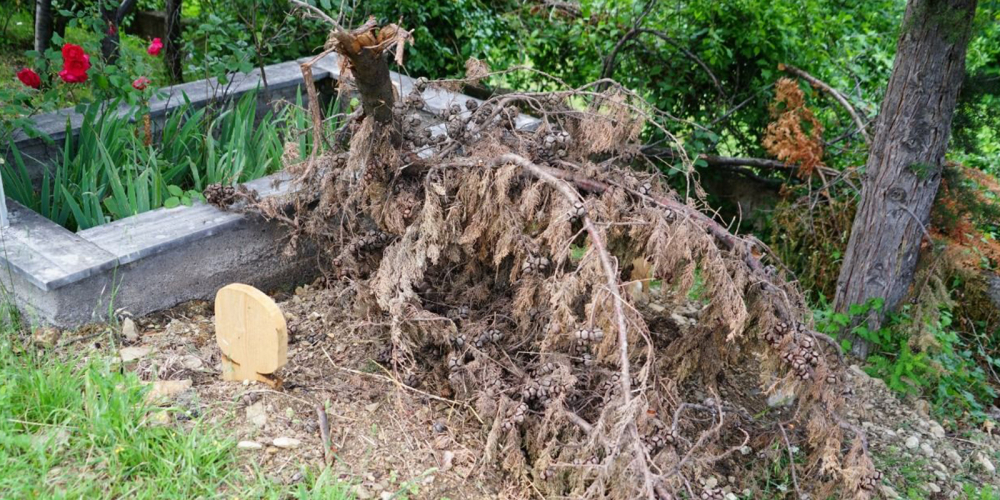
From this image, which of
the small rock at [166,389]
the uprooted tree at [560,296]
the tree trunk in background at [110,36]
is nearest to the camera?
the uprooted tree at [560,296]

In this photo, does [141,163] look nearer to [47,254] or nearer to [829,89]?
[47,254]

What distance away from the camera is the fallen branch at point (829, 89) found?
4.61 m

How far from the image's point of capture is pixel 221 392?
112 inches

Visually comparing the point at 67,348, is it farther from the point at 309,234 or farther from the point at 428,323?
the point at 428,323

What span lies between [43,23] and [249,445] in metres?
3.59

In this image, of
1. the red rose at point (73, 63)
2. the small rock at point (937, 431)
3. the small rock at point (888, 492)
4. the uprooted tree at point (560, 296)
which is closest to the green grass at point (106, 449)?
the uprooted tree at point (560, 296)

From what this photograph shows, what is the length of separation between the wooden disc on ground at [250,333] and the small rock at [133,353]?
1.31ft

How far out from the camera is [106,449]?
2455mm

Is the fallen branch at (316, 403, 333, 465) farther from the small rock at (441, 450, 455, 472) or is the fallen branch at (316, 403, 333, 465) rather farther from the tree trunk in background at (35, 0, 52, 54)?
the tree trunk in background at (35, 0, 52, 54)

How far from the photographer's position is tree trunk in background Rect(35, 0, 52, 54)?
15.9 ft

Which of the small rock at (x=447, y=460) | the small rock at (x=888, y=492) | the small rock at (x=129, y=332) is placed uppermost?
the small rock at (x=129, y=332)

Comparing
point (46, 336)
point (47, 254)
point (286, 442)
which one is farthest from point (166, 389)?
point (47, 254)

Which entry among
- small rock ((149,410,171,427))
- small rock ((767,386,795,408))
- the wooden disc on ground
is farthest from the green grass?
small rock ((767,386,795,408))

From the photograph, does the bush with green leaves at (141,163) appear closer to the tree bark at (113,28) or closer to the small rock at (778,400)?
the tree bark at (113,28)
